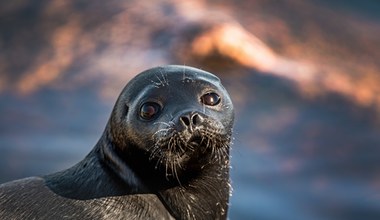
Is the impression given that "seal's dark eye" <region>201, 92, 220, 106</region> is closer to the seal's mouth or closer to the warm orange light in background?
the seal's mouth

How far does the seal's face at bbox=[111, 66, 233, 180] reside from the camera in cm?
802

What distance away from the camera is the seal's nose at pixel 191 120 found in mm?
7969

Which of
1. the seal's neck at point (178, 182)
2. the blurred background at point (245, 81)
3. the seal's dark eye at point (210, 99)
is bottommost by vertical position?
the seal's neck at point (178, 182)

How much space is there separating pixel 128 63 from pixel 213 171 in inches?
199

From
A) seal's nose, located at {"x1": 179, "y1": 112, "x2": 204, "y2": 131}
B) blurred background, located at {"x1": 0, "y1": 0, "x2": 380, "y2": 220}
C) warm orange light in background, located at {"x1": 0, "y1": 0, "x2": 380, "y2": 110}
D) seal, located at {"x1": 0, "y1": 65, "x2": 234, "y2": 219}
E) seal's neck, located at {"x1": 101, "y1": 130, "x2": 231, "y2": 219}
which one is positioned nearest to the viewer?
seal's nose, located at {"x1": 179, "y1": 112, "x2": 204, "y2": 131}

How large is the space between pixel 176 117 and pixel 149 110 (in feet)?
0.77

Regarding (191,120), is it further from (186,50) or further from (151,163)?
(186,50)

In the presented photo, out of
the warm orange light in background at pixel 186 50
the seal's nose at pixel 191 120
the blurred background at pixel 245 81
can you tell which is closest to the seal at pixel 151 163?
the seal's nose at pixel 191 120

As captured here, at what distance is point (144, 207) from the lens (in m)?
8.30

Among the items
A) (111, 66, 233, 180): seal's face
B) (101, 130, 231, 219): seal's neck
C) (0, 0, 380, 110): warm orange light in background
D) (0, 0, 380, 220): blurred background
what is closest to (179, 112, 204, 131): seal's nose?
(111, 66, 233, 180): seal's face

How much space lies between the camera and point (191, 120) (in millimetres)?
7965

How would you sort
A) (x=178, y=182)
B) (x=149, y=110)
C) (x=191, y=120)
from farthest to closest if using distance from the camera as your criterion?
1. (x=178, y=182)
2. (x=149, y=110)
3. (x=191, y=120)

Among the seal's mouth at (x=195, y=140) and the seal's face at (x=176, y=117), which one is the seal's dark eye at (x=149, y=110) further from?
the seal's mouth at (x=195, y=140)

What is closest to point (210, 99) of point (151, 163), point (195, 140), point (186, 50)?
point (195, 140)
